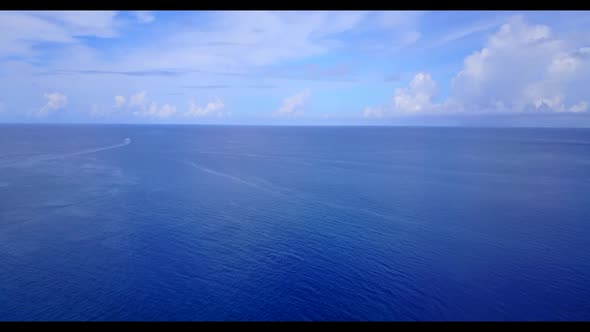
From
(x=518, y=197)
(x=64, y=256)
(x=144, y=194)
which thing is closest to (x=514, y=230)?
(x=518, y=197)

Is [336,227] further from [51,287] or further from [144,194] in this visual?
[144,194]

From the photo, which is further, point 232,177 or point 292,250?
point 232,177

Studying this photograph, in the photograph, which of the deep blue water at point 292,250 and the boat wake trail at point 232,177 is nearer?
the deep blue water at point 292,250

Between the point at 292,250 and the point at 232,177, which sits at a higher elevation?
the point at 232,177

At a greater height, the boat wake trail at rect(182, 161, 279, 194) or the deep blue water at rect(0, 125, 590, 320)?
the boat wake trail at rect(182, 161, 279, 194)

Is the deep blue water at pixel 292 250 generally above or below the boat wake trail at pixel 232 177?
below

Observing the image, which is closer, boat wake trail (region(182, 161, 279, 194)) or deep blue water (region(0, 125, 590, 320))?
deep blue water (region(0, 125, 590, 320))
